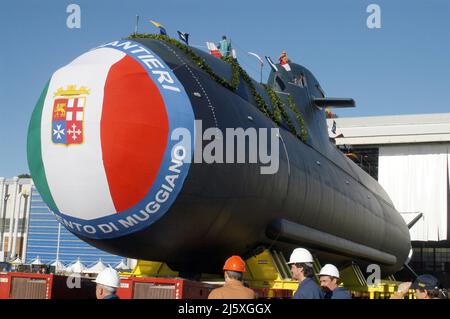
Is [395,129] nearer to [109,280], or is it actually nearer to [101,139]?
[101,139]

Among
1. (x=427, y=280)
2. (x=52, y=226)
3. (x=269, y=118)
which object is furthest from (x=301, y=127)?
(x=52, y=226)

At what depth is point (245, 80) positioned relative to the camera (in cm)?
1073

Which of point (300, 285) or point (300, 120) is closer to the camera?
point (300, 285)

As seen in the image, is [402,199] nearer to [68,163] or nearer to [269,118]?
[269,118]

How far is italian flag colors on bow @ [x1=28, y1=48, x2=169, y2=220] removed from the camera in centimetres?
761

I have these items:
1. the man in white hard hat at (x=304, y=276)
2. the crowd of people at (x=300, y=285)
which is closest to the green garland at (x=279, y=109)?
the man in white hard hat at (x=304, y=276)

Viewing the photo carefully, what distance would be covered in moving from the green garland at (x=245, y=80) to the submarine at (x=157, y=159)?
0.03 m

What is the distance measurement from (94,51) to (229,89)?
2.30 meters

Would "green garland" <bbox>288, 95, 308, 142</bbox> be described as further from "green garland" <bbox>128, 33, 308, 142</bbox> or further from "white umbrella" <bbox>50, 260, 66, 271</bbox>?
"white umbrella" <bbox>50, 260, 66, 271</bbox>

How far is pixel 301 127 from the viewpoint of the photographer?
12984 mm

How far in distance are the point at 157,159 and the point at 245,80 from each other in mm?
3605

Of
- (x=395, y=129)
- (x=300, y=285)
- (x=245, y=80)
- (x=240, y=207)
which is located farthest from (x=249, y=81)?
(x=395, y=129)

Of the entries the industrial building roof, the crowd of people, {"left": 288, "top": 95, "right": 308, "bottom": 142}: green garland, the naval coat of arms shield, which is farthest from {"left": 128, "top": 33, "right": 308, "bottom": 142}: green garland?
the industrial building roof
